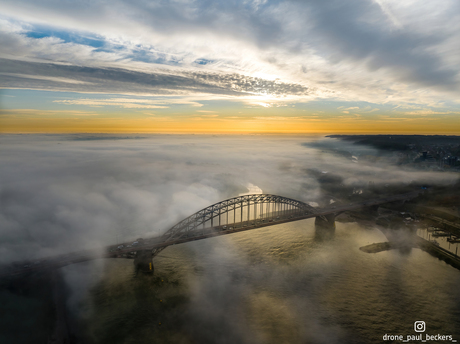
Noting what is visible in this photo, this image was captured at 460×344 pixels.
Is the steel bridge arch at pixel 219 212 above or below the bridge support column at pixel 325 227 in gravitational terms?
above

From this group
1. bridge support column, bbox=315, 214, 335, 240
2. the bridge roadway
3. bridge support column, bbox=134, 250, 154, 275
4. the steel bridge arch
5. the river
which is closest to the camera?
the river

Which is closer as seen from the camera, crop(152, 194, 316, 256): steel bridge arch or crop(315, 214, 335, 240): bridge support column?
crop(152, 194, 316, 256): steel bridge arch

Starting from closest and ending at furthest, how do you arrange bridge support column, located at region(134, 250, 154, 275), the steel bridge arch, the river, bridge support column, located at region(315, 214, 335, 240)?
1. the river
2. bridge support column, located at region(134, 250, 154, 275)
3. the steel bridge arch
4. bridge support column, located at region(315, 214, 335, 240)

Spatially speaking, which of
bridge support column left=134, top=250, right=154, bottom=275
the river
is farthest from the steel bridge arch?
the river

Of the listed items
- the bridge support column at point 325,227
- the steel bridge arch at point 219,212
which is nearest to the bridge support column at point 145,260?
the steel bridge arch at point 219,212

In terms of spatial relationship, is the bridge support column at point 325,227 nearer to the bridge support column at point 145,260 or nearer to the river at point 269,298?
the river at point 269,298

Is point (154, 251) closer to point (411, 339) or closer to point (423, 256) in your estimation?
point (411, 339)

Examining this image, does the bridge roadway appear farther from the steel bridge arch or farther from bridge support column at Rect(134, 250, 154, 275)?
the steel bridge arch

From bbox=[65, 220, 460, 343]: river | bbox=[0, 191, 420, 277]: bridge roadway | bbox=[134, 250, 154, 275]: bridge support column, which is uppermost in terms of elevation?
bbox=[0, 191, 420, 277]: bridge roadway

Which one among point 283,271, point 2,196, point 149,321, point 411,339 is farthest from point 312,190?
point 2,196
